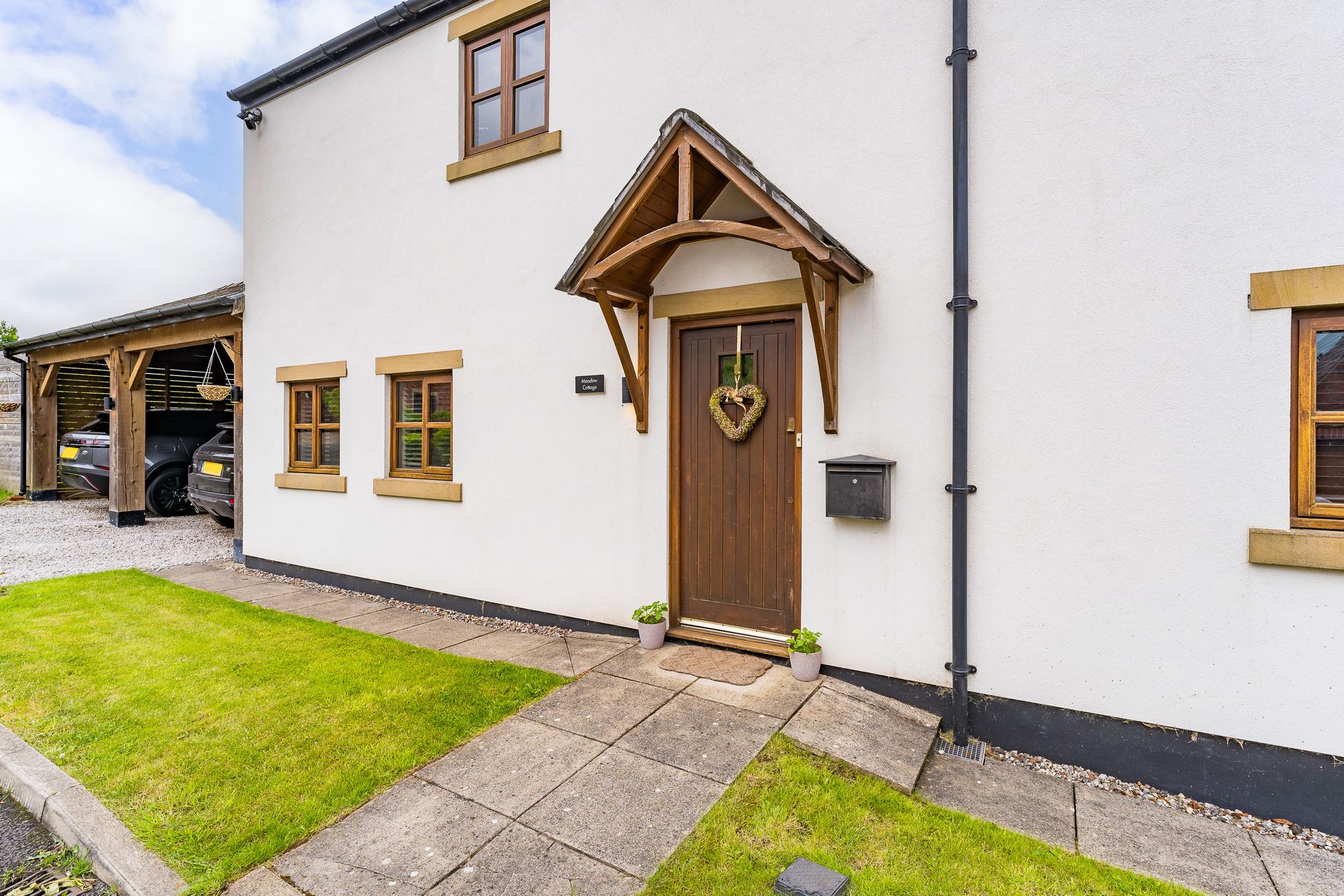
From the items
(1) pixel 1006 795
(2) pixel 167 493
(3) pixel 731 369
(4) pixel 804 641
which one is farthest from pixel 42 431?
(1) pixel 1006 795

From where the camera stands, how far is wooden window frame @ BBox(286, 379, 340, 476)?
7035 millimetres

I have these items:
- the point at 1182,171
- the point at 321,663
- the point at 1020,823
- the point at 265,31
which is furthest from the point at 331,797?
the point at 265,31

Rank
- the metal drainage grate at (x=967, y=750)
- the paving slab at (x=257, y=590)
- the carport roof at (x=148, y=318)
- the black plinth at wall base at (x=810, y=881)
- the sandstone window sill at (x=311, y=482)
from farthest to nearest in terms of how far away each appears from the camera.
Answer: the carport roof at (x=148, y=318) < the sandstone window sill at (x=311, y=482) < the paving slab at (x=257, y=590) < the metal drainage grate at (x=967, y=750) < the black plinth at wall base at (x=810, y=881)

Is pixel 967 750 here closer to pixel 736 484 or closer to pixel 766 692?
pixel 766 692

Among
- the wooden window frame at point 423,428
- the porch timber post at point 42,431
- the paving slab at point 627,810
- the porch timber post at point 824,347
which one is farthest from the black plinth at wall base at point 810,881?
the porch timber post at point 42,431

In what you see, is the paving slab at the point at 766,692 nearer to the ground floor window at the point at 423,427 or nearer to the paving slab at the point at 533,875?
the paving slab at the point at 533,875


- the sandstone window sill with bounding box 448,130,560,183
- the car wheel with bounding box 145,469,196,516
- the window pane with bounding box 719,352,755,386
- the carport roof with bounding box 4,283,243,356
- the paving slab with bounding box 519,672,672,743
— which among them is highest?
the sandstone window sill with bounding box 448,130,560,183

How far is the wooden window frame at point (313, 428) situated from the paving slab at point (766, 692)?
17.3 ft

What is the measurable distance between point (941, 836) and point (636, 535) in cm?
281

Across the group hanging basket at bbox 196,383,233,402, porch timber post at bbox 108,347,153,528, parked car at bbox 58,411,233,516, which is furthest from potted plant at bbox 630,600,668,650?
parked car at bbox 58,411,233,516

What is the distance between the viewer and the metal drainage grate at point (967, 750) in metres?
3.39

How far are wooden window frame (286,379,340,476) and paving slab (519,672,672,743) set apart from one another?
15.1 ft

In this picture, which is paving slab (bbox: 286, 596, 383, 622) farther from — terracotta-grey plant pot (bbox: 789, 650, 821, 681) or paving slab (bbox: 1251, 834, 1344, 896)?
paving slab (bbox: 1251, 834, 1344, 896)

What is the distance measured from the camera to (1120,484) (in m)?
3.23
